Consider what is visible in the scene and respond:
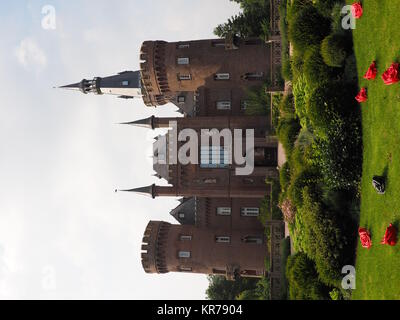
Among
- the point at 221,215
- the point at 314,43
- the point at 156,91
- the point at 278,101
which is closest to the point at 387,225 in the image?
the point at 314,43

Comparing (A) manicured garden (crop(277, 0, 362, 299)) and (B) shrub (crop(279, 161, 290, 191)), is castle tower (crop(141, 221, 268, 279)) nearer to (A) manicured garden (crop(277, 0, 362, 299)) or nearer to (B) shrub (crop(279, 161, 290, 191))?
(B) shrub (crop(279, 161, 290, 191))

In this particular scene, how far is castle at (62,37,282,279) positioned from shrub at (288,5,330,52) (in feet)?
45.8

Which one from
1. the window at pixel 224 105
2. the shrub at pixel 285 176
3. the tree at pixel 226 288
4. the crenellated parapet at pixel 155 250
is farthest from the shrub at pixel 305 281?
the tree at pixel 226 288

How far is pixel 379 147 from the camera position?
17250 mm

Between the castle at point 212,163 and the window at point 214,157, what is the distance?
0.30ft

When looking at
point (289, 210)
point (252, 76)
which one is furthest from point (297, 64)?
point (252, 76)

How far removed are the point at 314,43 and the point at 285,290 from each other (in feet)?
54.9

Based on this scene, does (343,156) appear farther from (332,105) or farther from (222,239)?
(222,239)

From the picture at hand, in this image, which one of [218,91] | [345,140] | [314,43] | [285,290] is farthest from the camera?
[218,91]

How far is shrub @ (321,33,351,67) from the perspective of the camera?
69.4 ft

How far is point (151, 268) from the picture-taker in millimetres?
42062
